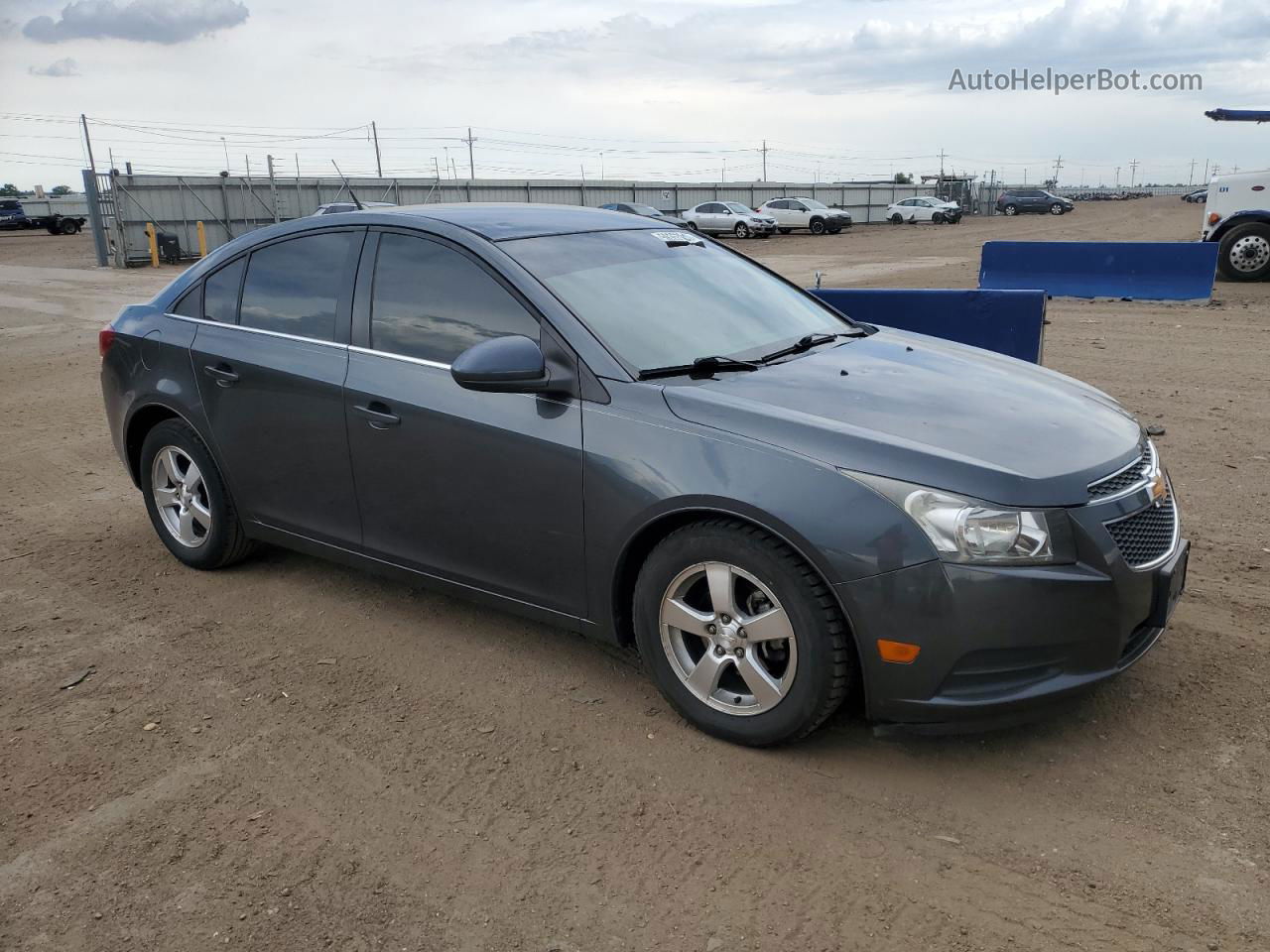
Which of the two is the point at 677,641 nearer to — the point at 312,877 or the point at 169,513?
the point at 312,877

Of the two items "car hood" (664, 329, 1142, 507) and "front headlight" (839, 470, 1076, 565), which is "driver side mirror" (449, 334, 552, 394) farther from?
"front headlight" (839, 470, 1076, 565)

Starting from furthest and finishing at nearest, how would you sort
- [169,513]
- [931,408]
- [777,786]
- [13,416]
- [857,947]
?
[13,416] → [169,513] → [931,408] → [777,786] → [857,947]

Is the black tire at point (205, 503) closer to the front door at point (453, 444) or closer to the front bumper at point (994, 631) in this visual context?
the front door at point (453, 444)

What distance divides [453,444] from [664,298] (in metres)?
1.00

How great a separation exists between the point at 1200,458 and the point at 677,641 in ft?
15.4

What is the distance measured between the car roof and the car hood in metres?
1.09

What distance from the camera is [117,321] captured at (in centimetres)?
545

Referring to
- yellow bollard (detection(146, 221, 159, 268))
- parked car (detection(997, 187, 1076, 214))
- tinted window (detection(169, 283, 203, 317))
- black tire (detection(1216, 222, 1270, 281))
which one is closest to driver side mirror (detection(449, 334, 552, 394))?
tinted window (detection(169, 283, 203, 317))

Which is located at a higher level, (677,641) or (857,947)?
(677,641)

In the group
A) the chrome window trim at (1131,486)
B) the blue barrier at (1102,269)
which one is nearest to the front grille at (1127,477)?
the chrome window trim at (1131,486)

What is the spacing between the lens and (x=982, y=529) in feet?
A: 10.1

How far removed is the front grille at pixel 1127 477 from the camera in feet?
10.7

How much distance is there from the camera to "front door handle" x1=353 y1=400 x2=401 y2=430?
13.6 feet

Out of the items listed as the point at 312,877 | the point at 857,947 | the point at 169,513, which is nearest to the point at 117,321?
the point at 169,513
